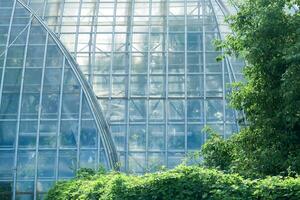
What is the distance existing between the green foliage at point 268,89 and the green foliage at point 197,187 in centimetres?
239

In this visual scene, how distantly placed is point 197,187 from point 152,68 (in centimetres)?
1581

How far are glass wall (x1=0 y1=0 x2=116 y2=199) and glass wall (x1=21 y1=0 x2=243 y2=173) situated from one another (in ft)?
2.49

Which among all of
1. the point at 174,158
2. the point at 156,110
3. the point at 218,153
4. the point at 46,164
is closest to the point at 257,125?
the point at 218,153

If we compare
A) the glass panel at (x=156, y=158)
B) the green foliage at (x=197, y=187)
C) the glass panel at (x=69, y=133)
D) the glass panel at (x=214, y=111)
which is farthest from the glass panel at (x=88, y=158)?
the green foliage at (x=197, y=187)

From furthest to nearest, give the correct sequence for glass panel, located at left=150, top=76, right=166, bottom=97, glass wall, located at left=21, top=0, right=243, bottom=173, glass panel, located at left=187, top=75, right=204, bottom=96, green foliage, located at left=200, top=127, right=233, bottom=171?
glass panel, located at left=150, top=76, right=166, bottom=97 → glass panel, located at left=187, top=75, right=204, bottom=96 → glass wall, located at left=21, top=0, right=243, bottom=173 → green foliage, located at left=200, top=127, right=233, bottom=171

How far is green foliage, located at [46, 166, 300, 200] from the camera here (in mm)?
11953

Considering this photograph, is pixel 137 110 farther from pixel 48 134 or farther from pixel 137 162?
pixel 48 134

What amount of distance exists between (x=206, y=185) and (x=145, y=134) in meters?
14.0

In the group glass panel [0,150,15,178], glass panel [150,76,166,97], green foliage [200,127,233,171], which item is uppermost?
glass panel [150,76,166,97]

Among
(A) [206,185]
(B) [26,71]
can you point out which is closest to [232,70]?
(B) [26,71]

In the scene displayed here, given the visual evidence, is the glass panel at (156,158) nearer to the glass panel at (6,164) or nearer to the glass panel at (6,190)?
the glass panel at (6,164)

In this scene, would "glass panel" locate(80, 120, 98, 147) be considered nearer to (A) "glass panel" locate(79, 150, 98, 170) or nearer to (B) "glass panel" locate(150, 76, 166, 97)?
(A) "glass panel" locate(79, 150, 98, 170)

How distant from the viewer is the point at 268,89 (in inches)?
666

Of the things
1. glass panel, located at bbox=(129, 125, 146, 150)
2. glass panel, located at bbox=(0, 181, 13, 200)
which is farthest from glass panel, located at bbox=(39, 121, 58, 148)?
glass panel, located at bbox=(129, 125, 146, 150)
